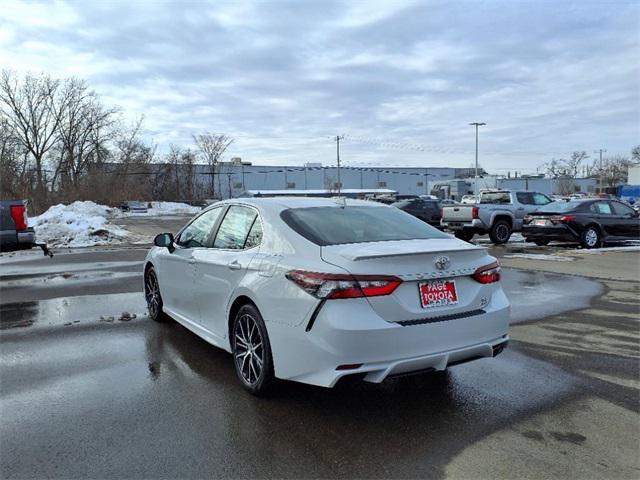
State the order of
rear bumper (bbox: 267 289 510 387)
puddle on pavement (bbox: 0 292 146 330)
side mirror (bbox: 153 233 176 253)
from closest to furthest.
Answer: rear bumper (bbox: 267 289 510 387) → side mirror (bbox: 153 233 176 253) → puddle on pavement (bbox: 0 292 146 330)

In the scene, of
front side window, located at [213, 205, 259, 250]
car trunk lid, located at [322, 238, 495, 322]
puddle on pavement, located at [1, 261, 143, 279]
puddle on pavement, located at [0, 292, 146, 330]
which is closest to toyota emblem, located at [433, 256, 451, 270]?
car trunk lid, located at [322, 238, 495, 322]

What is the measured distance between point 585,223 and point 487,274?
540 inches

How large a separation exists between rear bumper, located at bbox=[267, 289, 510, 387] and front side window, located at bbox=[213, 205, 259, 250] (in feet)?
3.73

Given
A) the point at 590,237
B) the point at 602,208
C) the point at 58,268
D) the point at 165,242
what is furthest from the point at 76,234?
the point at 602,208

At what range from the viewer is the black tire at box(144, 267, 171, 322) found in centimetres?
659

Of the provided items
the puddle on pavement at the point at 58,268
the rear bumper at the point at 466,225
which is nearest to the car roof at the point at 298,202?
the puddle on pavement at the point at 58,268

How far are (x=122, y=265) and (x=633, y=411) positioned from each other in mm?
11032

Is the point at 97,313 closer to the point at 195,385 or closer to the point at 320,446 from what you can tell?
the point at 195,385

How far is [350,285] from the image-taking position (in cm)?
353

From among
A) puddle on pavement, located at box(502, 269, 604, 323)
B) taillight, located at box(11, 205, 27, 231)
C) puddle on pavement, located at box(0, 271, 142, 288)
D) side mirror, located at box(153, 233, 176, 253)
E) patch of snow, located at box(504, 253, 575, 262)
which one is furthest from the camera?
patch of snow, located at box(504, 253, 575, 262)

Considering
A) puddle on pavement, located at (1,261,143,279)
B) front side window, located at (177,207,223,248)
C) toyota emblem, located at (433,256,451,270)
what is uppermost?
front side window, located at (177,207,223,248)

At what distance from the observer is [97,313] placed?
7301 millimetres

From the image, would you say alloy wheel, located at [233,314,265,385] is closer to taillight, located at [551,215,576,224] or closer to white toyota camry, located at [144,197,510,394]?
white toyota camry, located at [144,197,510,394]

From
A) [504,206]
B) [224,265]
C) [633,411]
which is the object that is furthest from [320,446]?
[504,206]
